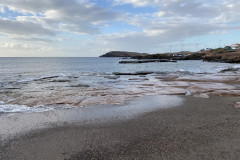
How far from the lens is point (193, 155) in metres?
4.06

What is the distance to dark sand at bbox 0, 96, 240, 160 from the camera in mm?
4145

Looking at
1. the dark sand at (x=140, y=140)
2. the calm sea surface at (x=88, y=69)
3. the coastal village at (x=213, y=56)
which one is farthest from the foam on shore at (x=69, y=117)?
the coastal village at (x=213, y=56)

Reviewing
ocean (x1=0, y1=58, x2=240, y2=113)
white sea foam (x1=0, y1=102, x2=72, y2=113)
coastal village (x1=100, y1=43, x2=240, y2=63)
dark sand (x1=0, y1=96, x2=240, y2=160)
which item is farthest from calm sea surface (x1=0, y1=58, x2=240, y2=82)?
dark sand (x1=0, y1=96, x2=240, y2=160)

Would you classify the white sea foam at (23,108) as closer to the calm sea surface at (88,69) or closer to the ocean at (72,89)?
the ocean at (72,89)

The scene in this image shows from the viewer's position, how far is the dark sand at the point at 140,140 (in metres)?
4.14

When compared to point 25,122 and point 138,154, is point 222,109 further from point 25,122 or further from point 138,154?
point 25,122

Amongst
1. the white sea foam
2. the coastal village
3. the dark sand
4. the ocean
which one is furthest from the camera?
the coastal village

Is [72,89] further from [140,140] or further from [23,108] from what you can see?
[140,140]

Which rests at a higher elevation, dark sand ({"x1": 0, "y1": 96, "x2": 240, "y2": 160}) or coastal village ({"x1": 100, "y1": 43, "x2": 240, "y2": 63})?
coastal village ({"x1": 100, "y1": 43, "x2": 240, "y2": 63})

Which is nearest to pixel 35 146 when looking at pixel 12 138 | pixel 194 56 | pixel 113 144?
pixel 12 138

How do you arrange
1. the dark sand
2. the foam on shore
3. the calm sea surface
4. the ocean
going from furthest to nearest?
1. the calm sea surface
2. the ocean
3. the foam on shore
4. the dark sand

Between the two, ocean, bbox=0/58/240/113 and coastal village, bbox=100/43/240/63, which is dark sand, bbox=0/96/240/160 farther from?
coastal village, bbox=100/43/240/63

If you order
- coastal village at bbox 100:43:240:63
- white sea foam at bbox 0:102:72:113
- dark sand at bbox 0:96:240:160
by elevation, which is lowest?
dark sand at bbox 0:96:240:160

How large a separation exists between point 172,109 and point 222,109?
2.18 metres
